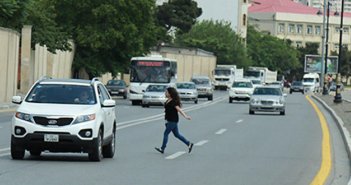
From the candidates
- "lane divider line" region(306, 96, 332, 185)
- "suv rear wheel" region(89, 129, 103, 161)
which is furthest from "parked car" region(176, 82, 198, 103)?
"suv rear wheel" region(89, 129, 103, 161)

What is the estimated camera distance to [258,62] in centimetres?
16412

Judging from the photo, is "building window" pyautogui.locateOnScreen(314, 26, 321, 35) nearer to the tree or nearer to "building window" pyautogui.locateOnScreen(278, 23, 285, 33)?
"building window" pyautogui.locateOnScreen(278, 23, 285, 33)

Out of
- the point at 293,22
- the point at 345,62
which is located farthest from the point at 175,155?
the point at 293,22

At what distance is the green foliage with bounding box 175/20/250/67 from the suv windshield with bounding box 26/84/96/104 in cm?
11793

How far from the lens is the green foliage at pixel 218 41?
460 ft

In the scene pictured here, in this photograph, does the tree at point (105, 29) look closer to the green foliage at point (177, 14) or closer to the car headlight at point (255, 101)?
the car headlight at point (255, 101)

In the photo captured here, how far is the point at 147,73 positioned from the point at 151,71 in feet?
0.90

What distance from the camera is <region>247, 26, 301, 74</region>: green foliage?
164500 millimetres

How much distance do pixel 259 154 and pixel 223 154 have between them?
3.08 feet

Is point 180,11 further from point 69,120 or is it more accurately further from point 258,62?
point 69,120

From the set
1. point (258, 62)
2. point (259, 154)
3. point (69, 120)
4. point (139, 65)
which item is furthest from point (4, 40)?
point (258, 62)

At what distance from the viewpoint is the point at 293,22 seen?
192000mm

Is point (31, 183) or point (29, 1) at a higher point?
point (29, 1)

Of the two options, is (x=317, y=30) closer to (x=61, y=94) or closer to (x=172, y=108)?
(x=172, y=108)
